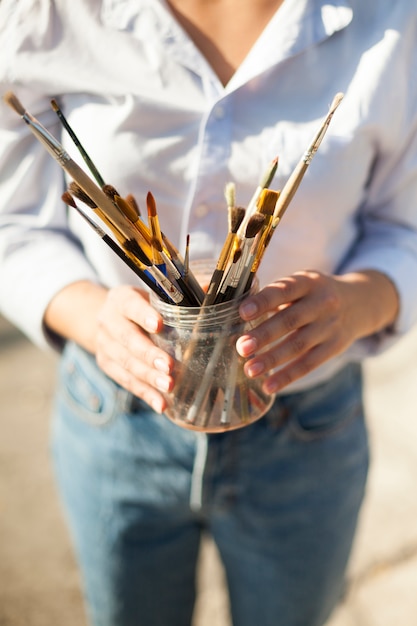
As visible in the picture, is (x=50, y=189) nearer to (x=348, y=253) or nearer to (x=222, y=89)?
(x=222, y=89)

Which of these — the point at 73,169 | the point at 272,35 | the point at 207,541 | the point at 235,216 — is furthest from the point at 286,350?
the point at 207,541

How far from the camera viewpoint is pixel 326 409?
0.83 meters

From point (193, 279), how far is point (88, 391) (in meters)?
0.33

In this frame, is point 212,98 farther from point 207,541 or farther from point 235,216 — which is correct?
point 207,541

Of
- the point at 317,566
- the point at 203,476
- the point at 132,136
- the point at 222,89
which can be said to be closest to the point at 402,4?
the point at 222,89

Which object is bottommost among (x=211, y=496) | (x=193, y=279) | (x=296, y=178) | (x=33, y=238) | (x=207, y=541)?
(x=207, y=541)

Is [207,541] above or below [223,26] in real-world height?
below

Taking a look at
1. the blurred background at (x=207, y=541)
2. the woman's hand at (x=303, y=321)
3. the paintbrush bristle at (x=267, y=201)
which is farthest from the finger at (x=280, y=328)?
the blurred background at (x=207, y=541)

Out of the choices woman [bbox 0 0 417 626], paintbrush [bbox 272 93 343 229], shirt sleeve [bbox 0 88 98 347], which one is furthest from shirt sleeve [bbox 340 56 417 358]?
shirt sleeve [bbox 0 88 98 347]

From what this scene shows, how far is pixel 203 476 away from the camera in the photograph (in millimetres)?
795

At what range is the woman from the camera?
0.69m

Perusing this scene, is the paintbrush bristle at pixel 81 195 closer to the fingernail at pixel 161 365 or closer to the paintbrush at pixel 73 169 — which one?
the paintbrush at pixel 73 169

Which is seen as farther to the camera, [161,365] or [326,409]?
[326,409]

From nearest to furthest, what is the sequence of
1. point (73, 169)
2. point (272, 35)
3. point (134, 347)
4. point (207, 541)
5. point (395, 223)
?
point (73, 169) → point (134, 347) → point (272, 35) → point (395, 223) → point (207, 541)
